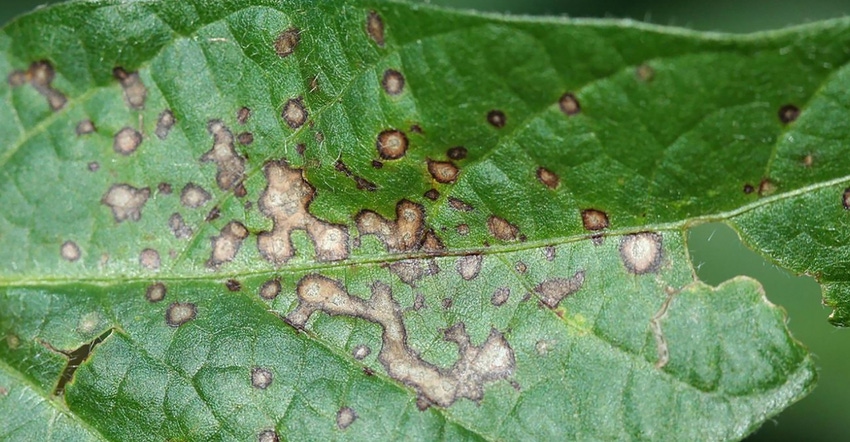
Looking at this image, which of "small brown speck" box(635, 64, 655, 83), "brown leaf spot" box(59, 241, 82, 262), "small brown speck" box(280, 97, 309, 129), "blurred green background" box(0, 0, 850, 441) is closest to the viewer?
"small brown speck" box(635, 64, 655, 83)

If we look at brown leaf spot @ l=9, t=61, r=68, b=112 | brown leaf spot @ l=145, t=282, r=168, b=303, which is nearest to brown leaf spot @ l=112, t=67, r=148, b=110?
brown leaf spot @ l=9, t=61, r=68, b=112

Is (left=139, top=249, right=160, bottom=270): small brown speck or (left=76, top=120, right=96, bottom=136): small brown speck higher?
(left=76, top=120, right=96, bottom=136): small brown speck

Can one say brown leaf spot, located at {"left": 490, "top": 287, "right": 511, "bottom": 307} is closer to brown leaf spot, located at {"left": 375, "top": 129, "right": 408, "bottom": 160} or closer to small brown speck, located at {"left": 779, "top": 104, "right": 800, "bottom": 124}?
brown leaf spot, located at {"left": 375, "top": 129, "right": 408, "bottom": 160}

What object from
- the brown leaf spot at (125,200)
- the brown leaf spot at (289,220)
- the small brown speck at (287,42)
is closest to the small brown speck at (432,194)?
the brown leaf spot at (289,220)

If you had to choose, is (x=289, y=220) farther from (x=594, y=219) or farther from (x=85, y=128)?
(x=594, y=219)

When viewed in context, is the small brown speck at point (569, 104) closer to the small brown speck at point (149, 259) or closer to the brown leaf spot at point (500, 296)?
the brown leaf spot at point (500, 296)

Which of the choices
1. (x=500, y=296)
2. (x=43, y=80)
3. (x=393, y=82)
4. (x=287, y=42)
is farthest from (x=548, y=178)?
(x=43, y=80)
